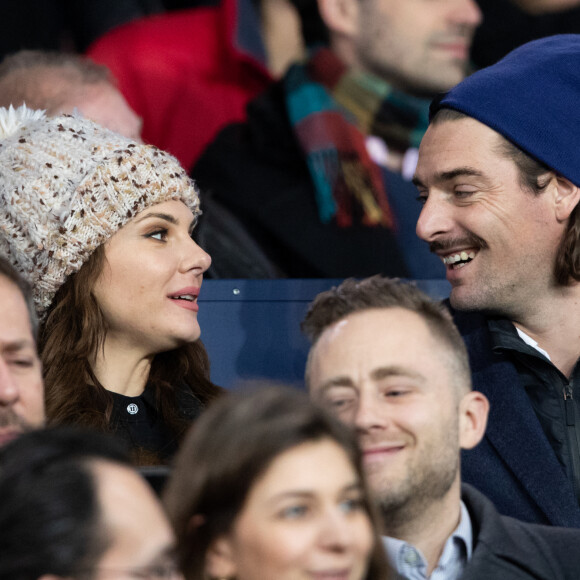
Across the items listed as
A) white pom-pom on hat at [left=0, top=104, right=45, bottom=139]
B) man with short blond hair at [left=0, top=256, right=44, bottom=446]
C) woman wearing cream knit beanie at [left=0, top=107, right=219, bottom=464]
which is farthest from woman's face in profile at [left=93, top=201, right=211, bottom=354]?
man with short blond hair at [left=0, top=256, right=44, bottom=446]

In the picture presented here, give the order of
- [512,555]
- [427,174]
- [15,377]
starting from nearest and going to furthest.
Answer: [15,377] < [512,555] < [427,174]

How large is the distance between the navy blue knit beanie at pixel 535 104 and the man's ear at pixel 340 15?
101 centimetres

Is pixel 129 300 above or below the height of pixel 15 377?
below

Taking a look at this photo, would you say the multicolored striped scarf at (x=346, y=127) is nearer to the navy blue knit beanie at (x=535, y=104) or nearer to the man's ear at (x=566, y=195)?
the navy blue knit beanie at (x=535, y=104)

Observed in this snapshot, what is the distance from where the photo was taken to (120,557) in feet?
4.31

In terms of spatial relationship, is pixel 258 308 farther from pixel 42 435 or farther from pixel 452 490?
pixel 42 435

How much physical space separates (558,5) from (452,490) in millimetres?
2466

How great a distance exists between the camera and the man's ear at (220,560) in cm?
161

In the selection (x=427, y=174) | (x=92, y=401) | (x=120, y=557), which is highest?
(x=120, y=557)

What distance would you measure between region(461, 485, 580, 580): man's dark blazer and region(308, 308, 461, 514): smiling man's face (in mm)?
99

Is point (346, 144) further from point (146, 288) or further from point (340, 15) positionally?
point (146, 288)

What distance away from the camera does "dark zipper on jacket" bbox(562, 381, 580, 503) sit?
2662 millimetres

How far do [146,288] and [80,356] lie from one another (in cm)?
23

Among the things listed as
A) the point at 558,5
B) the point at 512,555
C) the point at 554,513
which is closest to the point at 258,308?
the point at 554,513
